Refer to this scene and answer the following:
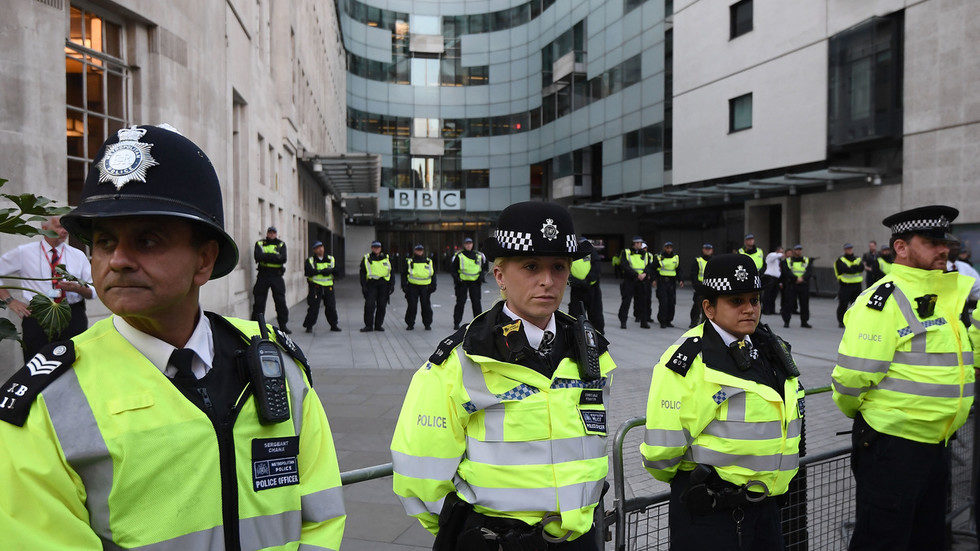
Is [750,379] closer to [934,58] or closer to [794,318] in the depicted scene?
[794,318]

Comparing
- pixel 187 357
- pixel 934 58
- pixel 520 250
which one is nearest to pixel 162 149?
pixel 187 357

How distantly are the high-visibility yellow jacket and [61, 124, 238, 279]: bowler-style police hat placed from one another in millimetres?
957

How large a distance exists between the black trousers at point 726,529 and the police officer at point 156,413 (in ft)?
5.59

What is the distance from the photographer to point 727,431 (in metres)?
2.66

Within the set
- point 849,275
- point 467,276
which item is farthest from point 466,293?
point 849,275

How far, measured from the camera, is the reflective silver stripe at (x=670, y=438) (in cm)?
269

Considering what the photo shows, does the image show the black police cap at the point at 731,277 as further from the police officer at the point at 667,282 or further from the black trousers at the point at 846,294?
the black trousers at the point at 846,294

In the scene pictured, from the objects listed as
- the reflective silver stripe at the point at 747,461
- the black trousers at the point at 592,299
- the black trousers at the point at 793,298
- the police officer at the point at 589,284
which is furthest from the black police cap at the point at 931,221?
the black trousers at the point at 793,298

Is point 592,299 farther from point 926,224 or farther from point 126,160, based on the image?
point 126,160

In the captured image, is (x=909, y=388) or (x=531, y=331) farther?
(x=909, y=388)

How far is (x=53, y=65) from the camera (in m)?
6.77

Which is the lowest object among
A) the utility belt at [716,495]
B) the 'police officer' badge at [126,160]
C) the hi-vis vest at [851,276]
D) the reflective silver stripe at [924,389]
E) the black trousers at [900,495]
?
the black trousers at [900,495]

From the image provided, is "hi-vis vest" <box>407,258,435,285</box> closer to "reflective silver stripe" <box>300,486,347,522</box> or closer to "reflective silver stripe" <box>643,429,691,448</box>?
"reflective silver stripe" <box>643,429,691,448</box>

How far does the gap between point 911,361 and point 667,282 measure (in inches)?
449
